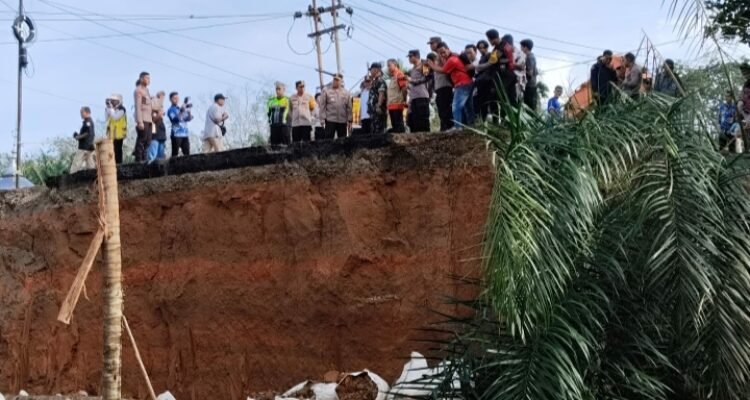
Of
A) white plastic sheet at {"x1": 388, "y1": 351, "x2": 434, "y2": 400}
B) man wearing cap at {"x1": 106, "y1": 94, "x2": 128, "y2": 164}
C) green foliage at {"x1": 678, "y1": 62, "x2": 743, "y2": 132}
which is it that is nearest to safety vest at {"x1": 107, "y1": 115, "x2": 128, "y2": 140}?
man wearing cap at {"x1": 106, "y1": 94, "x2": 128, "y2": 164}

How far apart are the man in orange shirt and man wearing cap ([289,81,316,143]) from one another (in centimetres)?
199

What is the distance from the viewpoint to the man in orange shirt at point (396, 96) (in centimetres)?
1488

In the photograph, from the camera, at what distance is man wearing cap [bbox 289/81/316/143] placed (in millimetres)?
16594

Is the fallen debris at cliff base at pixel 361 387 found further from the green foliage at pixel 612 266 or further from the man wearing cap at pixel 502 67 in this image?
the man wearing cap at pixel 502 67

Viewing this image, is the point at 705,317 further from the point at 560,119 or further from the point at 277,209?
the point at 277,209

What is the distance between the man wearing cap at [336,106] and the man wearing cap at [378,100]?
62cm

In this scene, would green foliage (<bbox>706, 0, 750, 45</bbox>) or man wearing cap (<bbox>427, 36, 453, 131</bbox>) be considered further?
man wearing cap (<bbox>427, 36, 453, 131</bbox>)

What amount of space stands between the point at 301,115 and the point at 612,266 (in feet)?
28.9

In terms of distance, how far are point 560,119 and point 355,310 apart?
553cm

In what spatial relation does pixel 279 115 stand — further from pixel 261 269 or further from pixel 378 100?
pixel 261 269

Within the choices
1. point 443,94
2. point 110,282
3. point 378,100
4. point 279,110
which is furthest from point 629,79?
point 279,110

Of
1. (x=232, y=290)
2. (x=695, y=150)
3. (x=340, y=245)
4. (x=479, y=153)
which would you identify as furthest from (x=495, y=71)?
(x=232, y=290)

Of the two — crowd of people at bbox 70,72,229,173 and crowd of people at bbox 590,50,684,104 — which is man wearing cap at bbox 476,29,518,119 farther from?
crowd of people at bbox 70,72,229,173

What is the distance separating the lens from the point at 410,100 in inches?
573
